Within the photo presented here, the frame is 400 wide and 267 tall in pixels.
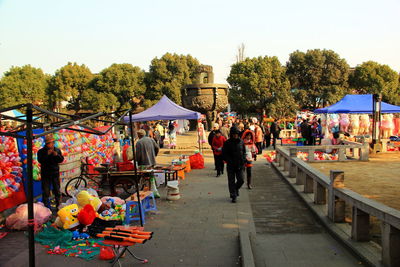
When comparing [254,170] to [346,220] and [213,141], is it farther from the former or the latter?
[346,220]

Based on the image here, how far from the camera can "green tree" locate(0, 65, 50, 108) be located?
1870 inches

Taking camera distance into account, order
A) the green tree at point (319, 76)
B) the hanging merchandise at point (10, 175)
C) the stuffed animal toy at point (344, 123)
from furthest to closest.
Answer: the green tree at point (319, 76)
the stuffed animal toy at point (344, 123)
the hanging merchandise at point (10, 175)

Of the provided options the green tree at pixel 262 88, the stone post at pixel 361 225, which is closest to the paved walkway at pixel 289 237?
the stone post at pixel 361 225

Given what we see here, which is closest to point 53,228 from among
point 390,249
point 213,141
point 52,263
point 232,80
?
point 52,263

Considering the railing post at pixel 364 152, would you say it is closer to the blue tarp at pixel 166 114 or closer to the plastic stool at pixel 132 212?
the blue tarp at pixel 166 114

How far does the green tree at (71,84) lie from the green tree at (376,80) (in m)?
35.6

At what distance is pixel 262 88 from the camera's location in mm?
42688

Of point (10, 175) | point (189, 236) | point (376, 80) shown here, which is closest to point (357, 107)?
point (189, 236)

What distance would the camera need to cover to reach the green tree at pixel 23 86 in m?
47.5

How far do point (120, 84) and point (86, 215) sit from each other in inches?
1703

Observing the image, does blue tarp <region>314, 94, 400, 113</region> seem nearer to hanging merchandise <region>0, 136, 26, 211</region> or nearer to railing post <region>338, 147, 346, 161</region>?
railing post <region>338, 147, 346, 161</region>

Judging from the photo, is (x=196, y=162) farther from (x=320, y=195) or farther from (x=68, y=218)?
(x=68, y=218)

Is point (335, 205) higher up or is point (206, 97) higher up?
point (206, 97)

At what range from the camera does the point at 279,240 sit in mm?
5910
